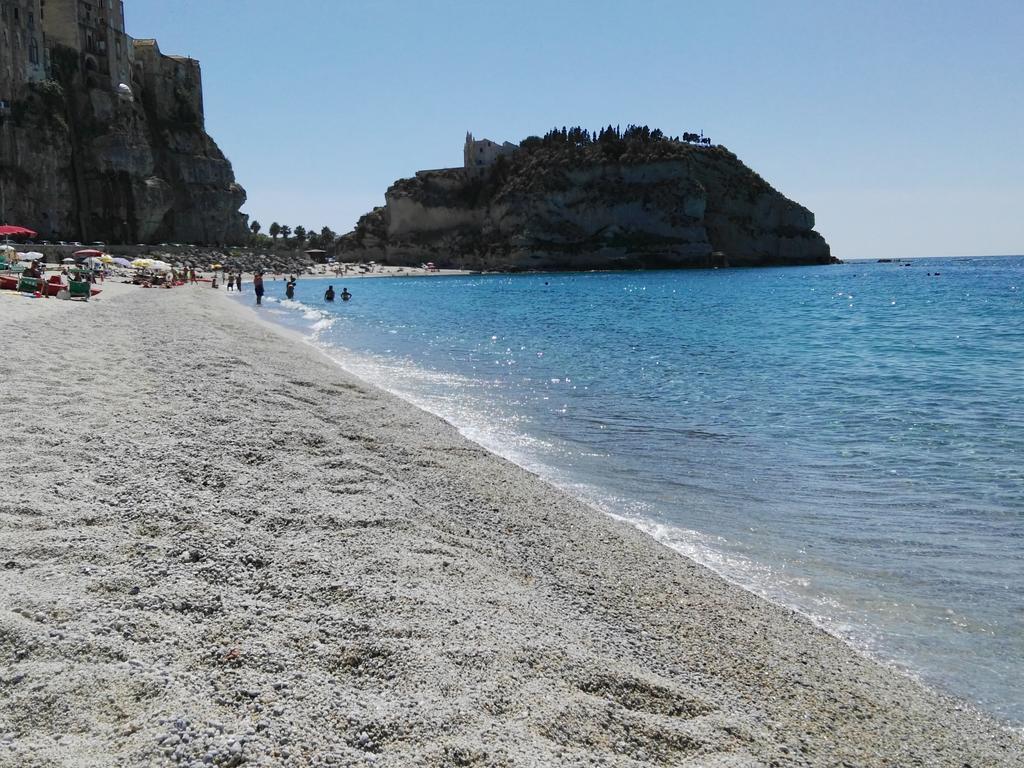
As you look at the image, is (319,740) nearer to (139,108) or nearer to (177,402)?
(177,402)

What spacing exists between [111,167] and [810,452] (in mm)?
84890

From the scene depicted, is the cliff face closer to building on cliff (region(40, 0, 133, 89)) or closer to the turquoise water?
building on cliff (region(40, 0, 133, 89))

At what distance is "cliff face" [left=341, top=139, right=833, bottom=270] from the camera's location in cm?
11469

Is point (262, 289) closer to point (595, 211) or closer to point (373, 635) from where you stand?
point (373, 635)

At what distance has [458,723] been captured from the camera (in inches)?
121

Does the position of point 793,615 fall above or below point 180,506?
below

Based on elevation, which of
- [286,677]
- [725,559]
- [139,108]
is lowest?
[725,559]

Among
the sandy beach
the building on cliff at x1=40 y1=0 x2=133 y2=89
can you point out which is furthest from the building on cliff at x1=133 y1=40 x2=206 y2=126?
the sandy beach

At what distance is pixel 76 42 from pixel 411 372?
81.3 m

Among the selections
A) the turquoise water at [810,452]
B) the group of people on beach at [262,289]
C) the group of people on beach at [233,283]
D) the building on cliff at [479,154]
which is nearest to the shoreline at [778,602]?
the turquoise water at [810,452]

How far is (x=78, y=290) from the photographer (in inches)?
1004

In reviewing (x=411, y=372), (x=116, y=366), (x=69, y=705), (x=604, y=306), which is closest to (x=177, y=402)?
(x=116, y=366)

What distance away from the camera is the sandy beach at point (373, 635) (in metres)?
2.96

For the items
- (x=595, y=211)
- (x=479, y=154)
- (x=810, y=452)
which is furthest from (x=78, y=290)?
(x=479, y=154)
